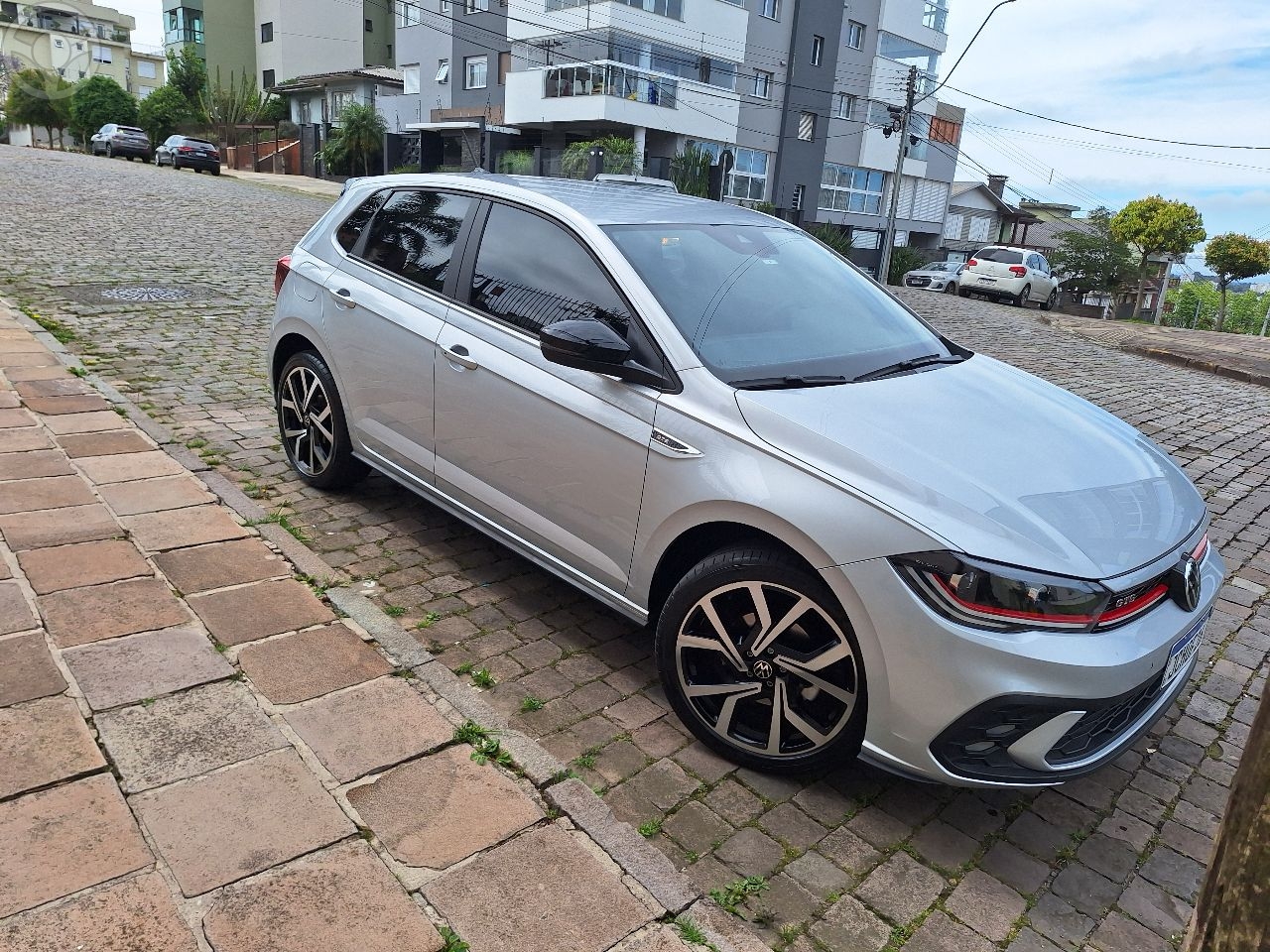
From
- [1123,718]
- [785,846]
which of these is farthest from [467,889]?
[1123,718]

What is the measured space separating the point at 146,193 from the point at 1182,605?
2457 centimetres

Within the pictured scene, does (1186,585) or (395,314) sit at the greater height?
(395,314)

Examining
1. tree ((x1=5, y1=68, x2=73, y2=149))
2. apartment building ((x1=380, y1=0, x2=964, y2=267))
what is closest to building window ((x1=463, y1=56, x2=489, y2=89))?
apartment building ((x1=380, y1=0, x2=964, y2=267))

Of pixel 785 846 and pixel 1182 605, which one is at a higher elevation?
pixel 1182 605

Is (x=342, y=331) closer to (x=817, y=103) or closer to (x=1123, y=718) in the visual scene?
(x=1123, y=718)

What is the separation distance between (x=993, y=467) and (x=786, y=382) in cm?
73

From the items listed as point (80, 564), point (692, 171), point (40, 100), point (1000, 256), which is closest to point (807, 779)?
point (80, 564)

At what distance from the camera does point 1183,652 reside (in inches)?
112

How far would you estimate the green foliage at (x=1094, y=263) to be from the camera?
38156mm

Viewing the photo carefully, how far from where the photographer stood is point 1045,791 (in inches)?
122

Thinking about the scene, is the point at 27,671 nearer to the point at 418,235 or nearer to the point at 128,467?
the point at 128,467

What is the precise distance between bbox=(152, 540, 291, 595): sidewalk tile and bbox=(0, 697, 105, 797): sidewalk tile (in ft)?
2.88

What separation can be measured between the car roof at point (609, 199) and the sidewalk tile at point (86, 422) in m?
2.42

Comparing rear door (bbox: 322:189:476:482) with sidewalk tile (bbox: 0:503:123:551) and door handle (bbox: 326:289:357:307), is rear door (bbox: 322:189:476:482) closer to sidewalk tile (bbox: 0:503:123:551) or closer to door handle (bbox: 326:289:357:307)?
door handle (bbox: 326:289:357:307)
